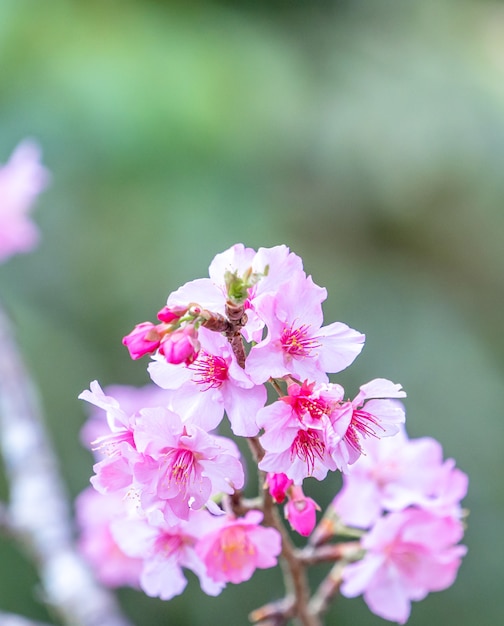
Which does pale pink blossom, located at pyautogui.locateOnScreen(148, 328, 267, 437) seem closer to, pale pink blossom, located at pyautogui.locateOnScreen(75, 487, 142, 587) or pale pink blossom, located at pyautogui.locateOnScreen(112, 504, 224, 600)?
pale pink blossom, located at pyautogui.locateOnScreen(112, 504, 224, 600)

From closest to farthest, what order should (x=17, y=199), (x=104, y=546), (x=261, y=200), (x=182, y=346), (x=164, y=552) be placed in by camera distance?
(x=182, y=346), (x=164, y=552), (x=104, y=546), (x=17, y=199), (x=261, y=200)

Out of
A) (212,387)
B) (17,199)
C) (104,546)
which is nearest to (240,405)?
(212,387)

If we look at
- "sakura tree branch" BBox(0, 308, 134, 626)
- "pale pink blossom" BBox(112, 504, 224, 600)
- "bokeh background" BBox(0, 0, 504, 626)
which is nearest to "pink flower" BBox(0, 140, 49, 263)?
"sakura tree branch" BBox(0, 308, 134, 626)

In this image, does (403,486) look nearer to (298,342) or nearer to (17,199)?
(298,342)

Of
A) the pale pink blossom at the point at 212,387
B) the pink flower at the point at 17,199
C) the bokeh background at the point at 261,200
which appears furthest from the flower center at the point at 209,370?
the bokeh background at the point at 261,200

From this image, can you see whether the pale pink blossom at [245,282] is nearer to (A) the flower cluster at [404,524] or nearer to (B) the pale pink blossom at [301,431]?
(B) the pale pink blossom at [301,431]

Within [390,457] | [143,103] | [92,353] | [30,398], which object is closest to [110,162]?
[143,103]

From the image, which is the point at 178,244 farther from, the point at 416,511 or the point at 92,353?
the point at 416,511
